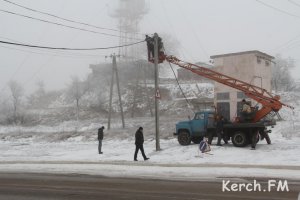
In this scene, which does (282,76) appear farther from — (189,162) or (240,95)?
(189,162)

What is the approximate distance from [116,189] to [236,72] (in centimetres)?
2831

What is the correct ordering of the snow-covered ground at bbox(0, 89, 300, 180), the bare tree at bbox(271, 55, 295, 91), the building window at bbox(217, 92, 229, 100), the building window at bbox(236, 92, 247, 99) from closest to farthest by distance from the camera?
1. the snow-covered ground at bbox(0, 89, 300, 180)
2. the building window at bbox(236, 92, 247, 99)
3. the building window at bbox(217, 92, 229, 100)
4. the bare tree at bbox(271, 55, 295, 91)

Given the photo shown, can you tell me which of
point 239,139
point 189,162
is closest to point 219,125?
point 239,139

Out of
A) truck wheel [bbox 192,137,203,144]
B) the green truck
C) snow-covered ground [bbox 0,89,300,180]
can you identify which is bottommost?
snow-covered ground [bbox 0,89,300,180]

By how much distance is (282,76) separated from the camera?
87000mm

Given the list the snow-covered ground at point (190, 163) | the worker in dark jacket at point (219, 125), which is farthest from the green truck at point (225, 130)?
the snow-covered ground at point (190, 163)

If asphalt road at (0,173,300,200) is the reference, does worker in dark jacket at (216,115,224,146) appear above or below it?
above

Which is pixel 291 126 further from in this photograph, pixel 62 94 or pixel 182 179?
pixel 62 94

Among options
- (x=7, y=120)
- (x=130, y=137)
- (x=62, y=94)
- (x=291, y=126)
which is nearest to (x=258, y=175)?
(x=291, y=126)

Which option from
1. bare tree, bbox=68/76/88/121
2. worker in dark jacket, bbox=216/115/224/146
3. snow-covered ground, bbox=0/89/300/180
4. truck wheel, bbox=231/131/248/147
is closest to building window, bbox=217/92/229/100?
snow-covered ground, bbox=0/89/300/180

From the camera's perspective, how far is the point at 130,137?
36188mm

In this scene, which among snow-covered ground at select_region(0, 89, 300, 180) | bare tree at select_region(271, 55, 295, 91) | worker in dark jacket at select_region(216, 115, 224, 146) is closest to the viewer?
snow-covered ground at select_region(0, 89, 300, 180)

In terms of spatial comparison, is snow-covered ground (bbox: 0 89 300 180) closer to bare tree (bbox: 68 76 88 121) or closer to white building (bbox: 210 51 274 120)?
white building (bbox: 210 51 274 120)

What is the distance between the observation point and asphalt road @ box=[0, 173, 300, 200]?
11.4 metres
